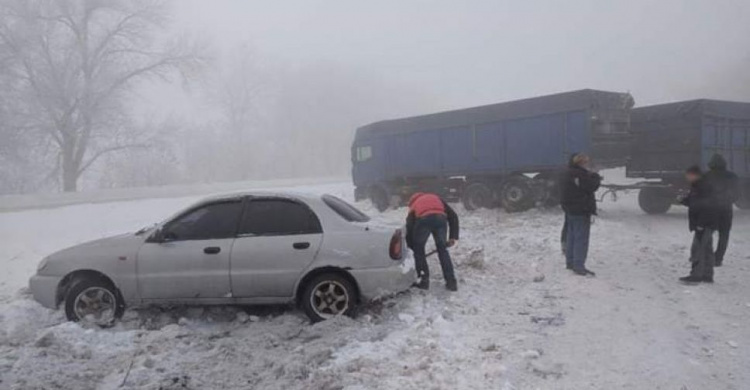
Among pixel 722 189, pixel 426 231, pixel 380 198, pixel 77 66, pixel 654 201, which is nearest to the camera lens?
pixel 426 231

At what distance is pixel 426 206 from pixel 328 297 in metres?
1.86

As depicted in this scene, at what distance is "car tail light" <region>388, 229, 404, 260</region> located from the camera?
600 centimetres

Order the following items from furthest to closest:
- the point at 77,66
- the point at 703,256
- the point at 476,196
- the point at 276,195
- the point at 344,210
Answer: the point at 77,66, the point at 476,196, the point at 703,256, the point at 344,210, the point at 276,195

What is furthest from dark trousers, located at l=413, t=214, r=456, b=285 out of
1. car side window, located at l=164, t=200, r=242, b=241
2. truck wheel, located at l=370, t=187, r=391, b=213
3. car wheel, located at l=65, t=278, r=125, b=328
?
truck wheel, located at l=370, t=187, r=391, b=213

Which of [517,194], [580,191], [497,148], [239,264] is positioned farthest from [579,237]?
[497,148]

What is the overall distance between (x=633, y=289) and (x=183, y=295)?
5327mm

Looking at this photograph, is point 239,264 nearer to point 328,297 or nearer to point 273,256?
point 273,256

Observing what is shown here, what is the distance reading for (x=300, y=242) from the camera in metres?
5.96

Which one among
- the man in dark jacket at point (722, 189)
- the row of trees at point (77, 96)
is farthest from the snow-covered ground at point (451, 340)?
the row of trees at point (77, 96)

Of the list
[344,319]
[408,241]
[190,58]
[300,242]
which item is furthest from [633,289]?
→ [190,58]

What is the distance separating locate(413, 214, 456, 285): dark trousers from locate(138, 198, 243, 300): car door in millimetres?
2217

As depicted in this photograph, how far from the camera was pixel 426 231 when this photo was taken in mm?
7070

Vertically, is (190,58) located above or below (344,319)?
above

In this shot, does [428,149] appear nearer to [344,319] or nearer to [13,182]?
[344,319]
